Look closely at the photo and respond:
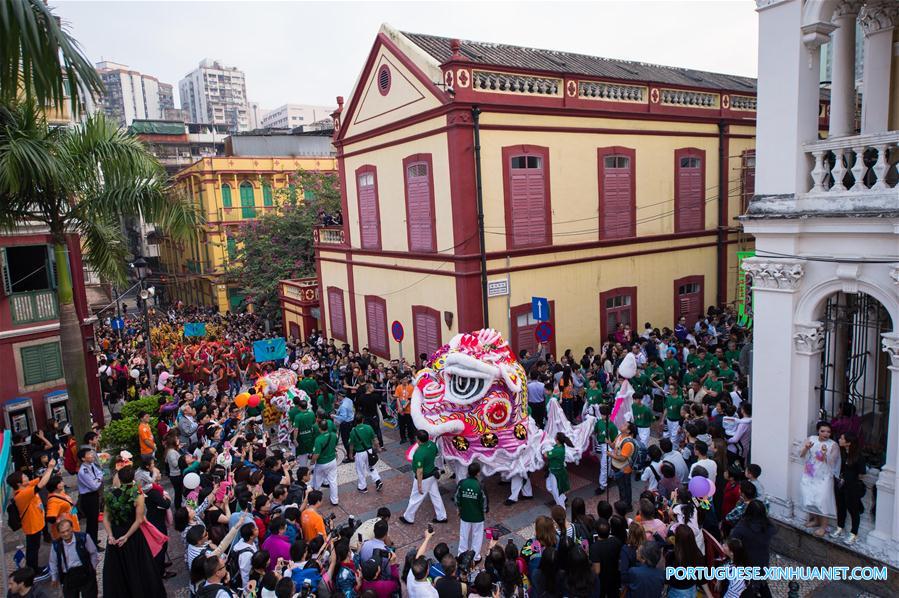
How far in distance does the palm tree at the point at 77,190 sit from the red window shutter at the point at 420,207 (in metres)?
5.97

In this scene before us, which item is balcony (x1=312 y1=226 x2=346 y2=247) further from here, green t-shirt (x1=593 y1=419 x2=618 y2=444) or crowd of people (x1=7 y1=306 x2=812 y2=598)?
green t-shirt (x1=593 y1=419 x2=618 y2=444)

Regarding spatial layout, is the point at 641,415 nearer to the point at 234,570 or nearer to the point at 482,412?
the point at 482,412

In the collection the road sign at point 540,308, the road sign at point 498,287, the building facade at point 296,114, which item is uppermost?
the building facade at point 296,114

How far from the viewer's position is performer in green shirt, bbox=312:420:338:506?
10078mm

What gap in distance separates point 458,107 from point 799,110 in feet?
26.8

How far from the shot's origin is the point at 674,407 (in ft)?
35.9

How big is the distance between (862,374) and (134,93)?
382 feet

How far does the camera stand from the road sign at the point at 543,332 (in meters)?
15.5

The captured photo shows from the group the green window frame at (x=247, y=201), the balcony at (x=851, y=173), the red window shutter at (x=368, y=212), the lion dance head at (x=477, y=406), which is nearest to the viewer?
the balcony at (x=851, y=173)

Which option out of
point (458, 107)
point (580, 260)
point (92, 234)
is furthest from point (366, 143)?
point (92, 234)

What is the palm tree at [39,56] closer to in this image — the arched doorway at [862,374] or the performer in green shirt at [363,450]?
the performer in green shirt at [363,450]

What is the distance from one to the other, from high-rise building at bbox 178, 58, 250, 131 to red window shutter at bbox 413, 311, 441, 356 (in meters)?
105

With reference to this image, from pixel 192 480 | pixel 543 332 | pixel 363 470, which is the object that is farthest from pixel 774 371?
pixel 192 480

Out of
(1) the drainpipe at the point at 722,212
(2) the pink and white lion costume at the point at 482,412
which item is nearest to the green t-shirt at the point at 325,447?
(2) the pink and white lion costume at the point at 482,412
